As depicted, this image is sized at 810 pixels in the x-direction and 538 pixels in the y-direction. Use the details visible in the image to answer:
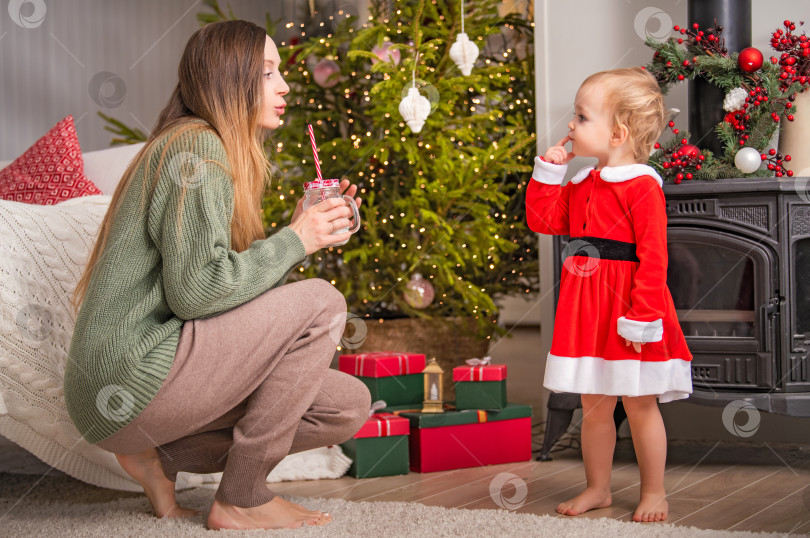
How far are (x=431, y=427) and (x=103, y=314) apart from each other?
1.09 meters

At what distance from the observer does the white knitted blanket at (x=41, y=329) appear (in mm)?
1711

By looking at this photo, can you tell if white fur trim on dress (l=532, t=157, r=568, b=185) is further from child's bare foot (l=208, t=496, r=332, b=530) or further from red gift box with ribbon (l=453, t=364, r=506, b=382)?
child's bare foot (l=208, t=496, r=332, b=530)

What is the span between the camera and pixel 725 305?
2.21m

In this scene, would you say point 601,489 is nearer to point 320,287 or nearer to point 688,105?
point 320,287

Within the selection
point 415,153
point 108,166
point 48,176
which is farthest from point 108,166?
point 415,153

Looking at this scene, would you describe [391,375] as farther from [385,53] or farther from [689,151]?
[385,53]

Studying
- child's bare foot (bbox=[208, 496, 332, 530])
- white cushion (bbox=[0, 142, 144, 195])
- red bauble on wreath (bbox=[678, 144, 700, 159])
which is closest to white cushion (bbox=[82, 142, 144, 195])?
white cushion (bbox=[0, 142, 144, 195])

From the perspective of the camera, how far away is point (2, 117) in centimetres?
480

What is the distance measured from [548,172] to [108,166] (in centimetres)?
138

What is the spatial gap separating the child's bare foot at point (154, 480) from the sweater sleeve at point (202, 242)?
0.40 metres

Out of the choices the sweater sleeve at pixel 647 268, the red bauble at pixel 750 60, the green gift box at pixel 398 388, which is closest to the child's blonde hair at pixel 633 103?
the sweater sleeve at pixel 647 268

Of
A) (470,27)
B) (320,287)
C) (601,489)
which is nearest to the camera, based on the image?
(320,287)

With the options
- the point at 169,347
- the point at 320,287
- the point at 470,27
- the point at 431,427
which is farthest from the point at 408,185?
the point at 169,347
